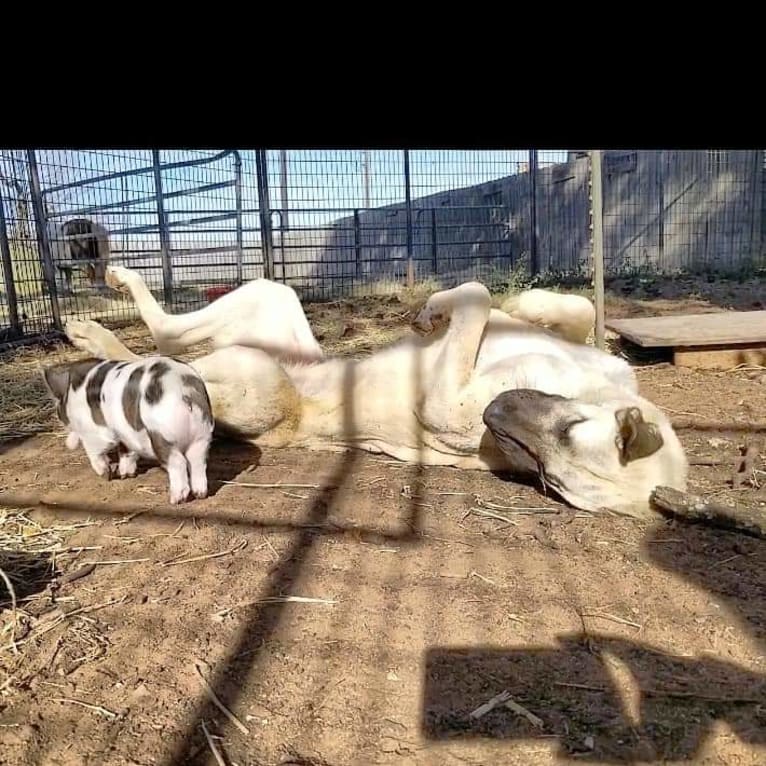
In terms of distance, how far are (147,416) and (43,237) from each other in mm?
Result: 7984

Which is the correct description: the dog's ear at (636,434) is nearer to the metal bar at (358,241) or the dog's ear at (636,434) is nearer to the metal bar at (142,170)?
the metal bar at (142,170)

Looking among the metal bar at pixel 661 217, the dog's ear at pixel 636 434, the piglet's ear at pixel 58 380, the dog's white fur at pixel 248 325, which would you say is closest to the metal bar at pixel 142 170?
the dog's white fur at pixel 248 325

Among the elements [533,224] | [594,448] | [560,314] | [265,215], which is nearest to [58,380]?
[594,448]

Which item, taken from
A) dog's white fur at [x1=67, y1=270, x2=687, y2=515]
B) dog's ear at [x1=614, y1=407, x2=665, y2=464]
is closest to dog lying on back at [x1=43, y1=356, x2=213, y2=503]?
dog's white fur at [x1=67, y1=270, x2=687, y2=515]

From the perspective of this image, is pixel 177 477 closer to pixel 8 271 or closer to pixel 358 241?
pixel 8 271

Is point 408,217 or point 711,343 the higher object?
point 408,217

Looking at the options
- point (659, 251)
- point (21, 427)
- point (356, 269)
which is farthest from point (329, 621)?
point (659, 251)

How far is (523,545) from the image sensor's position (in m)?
3.22

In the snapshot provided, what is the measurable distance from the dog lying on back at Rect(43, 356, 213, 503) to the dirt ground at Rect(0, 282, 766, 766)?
172mm

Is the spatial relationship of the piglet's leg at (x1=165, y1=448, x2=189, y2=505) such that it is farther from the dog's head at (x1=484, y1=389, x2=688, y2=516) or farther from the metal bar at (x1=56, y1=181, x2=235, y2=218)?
the metal bar at (x1=56, y1=181, x2=235, y2=218)

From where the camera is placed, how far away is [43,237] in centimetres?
1030
